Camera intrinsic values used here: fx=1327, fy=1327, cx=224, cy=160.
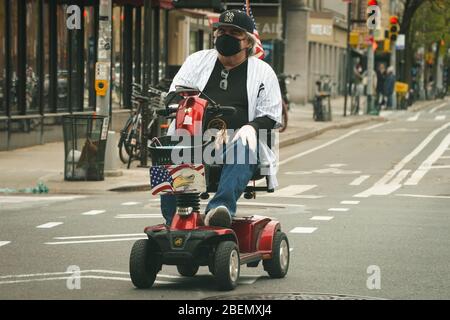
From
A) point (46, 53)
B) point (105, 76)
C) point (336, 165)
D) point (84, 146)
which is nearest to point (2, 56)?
point (46, 53)

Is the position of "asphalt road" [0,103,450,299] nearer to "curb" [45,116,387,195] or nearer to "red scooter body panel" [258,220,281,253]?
"red scooter body panel" [258,220,281,253]

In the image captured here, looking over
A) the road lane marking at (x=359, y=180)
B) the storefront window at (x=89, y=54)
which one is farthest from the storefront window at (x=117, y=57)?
the road lane marking at (x=359, y=180)

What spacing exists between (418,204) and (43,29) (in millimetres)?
13267

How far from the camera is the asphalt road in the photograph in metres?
9.11

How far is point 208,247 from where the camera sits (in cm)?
896

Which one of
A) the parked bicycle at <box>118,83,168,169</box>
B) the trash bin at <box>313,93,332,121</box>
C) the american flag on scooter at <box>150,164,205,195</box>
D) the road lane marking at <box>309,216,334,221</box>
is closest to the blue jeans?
the american flag on scooter at <box>150,164,205,195</box>

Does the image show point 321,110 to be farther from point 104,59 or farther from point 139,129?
point 104,59

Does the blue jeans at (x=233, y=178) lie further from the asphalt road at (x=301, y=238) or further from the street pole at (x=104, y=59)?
the street pole at (x=104, y=59)

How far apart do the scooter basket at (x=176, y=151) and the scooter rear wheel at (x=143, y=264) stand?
1.86 feet

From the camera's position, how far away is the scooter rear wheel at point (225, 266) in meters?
8.73

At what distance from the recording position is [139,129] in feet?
71.5

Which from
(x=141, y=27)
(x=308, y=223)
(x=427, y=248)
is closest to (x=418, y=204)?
(x=308, y=223)

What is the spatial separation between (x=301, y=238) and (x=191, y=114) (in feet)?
11.8

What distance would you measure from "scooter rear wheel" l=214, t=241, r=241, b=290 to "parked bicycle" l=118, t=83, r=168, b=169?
487 inches
